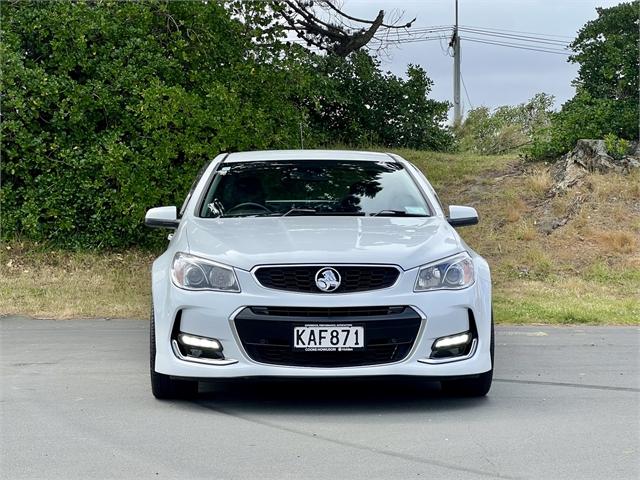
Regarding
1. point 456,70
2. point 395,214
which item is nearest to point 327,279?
point 395,214

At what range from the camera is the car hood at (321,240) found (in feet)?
19.6

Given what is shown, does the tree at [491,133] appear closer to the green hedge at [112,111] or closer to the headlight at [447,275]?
the green hedge at [112,111]

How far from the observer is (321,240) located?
617cm

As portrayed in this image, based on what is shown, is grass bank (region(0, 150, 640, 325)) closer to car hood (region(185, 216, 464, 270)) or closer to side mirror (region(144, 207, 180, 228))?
side mirror (region(144, 207, 180, 228))

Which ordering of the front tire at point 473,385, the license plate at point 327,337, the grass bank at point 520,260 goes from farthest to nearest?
the grass bank at point 520,260 < the front tire at point 473,385 < the license plate at point 327,337

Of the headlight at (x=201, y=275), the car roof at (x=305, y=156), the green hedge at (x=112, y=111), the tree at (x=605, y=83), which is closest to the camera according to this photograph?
the headlight at (x=201, y=275)

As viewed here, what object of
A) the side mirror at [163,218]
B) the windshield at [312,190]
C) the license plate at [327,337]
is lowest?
the license plate at [327,337]

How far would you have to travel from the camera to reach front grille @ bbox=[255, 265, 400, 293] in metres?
5.89

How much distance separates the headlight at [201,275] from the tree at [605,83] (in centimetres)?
1486

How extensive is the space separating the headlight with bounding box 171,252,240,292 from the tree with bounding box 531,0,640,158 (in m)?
14.9

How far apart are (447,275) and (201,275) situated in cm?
148

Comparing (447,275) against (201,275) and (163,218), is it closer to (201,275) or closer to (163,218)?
(201,275)

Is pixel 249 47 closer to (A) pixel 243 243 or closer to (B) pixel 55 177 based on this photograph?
(B) pixel 55 177

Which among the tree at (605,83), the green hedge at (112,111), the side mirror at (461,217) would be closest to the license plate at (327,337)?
the side mirror at (461,217)
